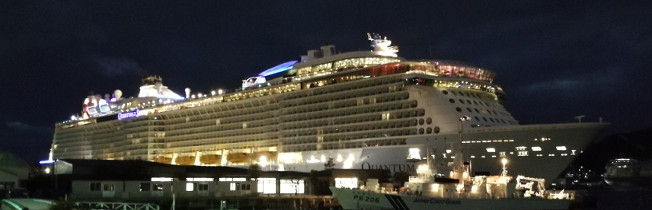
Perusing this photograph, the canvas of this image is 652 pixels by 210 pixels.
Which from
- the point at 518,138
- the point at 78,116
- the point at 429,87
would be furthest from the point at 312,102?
the point at 78,116

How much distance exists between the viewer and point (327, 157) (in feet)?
268

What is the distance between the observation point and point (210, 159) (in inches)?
3999

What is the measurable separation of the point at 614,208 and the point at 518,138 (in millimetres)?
18751

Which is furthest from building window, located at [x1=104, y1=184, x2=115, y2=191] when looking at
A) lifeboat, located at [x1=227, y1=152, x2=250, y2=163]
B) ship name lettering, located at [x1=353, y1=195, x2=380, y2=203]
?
lifeboat, located at [x1=227, y1=152, x2=250, y2=163]

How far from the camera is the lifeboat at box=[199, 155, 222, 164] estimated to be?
100156mm

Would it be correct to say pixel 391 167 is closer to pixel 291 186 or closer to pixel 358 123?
pixel 358 123

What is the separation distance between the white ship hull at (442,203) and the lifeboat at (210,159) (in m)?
53.2

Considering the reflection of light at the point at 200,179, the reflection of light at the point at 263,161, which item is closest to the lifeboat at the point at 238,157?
the reflection of light at the point at 263,161

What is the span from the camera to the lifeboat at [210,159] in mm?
100156

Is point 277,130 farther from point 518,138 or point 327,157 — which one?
point 518,138

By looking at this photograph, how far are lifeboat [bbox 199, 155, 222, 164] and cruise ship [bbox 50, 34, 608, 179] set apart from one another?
0.15 m

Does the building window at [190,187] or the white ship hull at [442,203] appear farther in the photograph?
the building window at [190,187]

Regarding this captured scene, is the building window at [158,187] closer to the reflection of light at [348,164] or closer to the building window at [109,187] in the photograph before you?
the building window at [109,187]

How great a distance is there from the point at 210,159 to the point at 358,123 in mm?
30433
